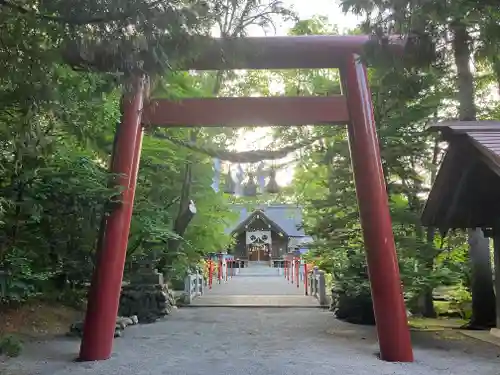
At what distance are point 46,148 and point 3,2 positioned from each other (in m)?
1.54

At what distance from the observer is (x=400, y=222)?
8.67 m

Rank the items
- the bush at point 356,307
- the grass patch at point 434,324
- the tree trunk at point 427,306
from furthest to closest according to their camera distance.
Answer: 1. the tree trunk at point 427,306
2. the bush at point 356,307
3. the grass patch at point 434,324

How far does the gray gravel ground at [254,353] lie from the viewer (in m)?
5.43

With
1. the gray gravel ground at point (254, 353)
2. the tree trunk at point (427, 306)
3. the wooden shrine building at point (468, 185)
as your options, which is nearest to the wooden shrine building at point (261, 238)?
the tree trunk at point (427, 306)

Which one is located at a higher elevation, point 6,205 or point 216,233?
point 216,233

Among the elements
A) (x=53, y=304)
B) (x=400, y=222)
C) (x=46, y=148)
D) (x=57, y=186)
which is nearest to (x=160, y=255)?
(x=53, y=304)

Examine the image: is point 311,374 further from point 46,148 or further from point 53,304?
point 53,304

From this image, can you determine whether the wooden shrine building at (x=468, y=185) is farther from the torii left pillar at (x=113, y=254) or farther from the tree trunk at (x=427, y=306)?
the torii left pillar at (x=113, y=254)

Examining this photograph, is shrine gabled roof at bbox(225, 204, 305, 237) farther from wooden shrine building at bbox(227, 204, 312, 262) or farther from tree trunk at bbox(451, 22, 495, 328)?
tree trunk at bbox(451, 22, 495, 328)

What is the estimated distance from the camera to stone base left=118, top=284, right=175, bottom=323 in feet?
32.8

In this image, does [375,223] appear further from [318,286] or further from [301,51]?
[318,286]

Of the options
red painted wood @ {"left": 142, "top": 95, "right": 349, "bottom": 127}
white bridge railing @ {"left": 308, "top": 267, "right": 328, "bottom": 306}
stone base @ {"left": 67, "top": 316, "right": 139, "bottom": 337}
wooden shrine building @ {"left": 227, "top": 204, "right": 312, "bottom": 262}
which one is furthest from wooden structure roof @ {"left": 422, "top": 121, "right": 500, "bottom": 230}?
wooden shrine building @ {"left": 227, "top": 204, "right": 312, "bottom": 262}

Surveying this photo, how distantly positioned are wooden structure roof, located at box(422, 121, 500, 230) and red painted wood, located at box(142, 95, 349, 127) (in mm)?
1490

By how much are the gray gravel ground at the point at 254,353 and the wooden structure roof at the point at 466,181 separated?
188 cm
